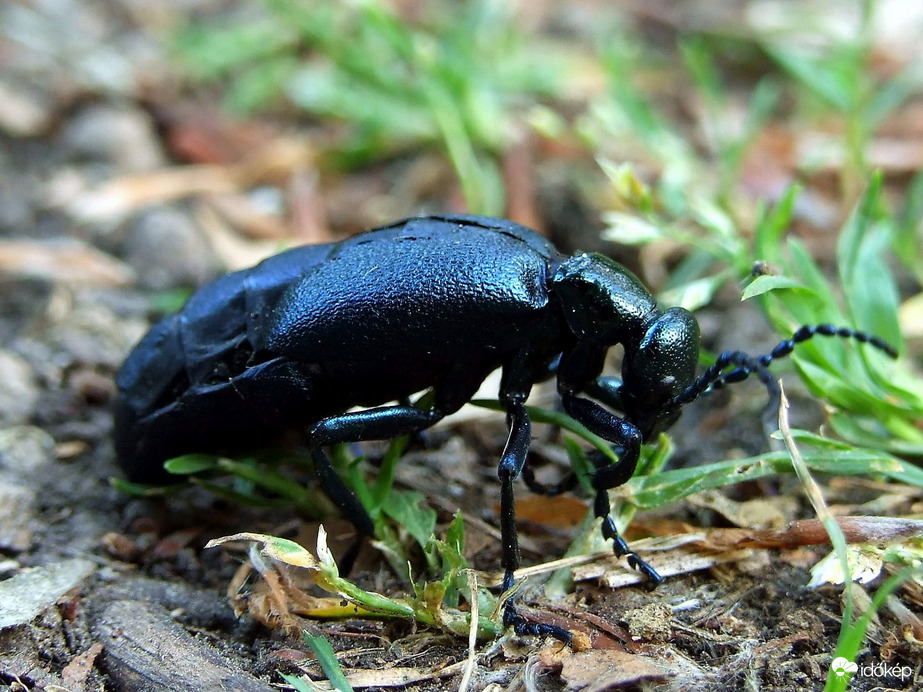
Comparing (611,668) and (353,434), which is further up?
(353,434)

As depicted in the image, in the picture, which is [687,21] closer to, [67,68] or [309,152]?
[309,152]

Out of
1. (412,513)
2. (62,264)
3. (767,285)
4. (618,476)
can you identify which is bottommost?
(412,513)

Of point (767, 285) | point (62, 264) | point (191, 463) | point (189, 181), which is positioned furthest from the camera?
point (189, 181)

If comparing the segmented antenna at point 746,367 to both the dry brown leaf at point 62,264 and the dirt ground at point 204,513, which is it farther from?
the dry brown leaf at point 62,264

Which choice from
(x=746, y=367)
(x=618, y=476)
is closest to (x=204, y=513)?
(x=618, y=476)

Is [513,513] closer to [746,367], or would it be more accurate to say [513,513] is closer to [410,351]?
[410,351]

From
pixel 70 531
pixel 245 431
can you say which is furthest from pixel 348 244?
pixel 70 531

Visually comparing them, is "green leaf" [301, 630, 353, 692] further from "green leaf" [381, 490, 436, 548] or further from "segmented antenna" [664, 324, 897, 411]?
"segmented antenna" [664, 324, 897, 411]

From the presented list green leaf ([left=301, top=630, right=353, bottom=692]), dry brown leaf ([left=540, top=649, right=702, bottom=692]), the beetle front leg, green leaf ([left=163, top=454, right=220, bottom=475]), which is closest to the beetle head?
the beetle front leg
